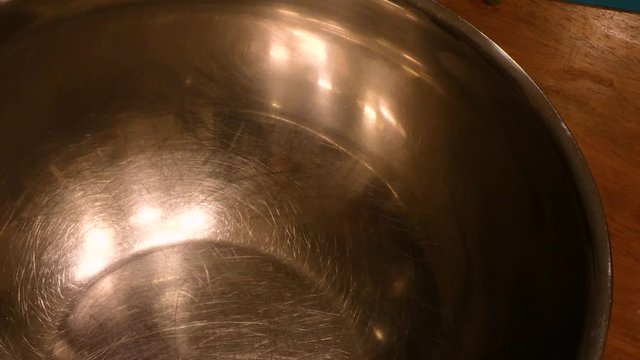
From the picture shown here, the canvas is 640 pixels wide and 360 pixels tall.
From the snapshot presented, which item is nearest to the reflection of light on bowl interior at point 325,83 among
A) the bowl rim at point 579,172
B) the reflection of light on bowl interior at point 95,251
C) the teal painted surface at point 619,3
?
the bowl rim at point 579,172

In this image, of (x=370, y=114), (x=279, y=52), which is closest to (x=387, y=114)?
(x=370, y=114)

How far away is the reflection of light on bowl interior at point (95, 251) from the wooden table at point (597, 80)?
1.39ft

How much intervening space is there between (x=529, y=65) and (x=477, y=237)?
204mm

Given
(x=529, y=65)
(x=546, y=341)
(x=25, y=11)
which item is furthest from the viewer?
(x=529, y=65)

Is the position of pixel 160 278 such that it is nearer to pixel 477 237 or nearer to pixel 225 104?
pixel 225 104

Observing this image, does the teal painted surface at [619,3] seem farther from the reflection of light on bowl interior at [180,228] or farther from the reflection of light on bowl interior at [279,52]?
the reflection of light on bowl interior at [180,228]

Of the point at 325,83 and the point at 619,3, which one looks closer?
the point at 325,83

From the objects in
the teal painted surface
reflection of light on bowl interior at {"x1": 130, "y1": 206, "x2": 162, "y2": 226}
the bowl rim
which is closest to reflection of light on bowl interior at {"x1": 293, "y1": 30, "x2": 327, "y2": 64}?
the bowl rim

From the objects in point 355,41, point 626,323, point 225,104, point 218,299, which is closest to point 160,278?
point 218,299

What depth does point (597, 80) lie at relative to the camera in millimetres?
666

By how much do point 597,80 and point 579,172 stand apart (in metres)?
0.22

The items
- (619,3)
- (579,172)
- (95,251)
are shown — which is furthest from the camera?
(619,3)

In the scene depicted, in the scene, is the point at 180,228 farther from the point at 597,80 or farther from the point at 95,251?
the point at 597,80

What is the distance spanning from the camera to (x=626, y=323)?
1.69 feet
